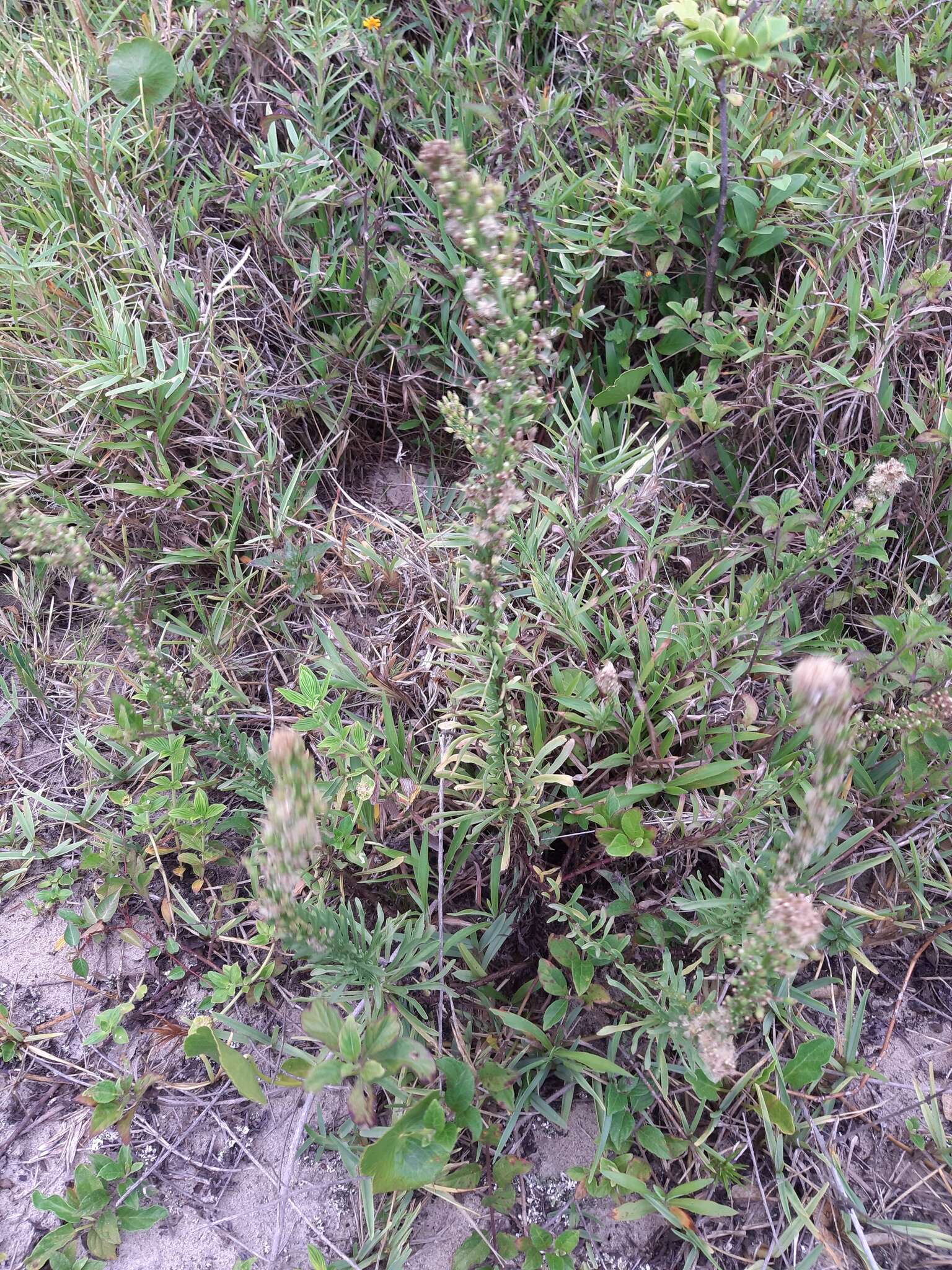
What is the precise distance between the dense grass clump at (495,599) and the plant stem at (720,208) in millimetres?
20

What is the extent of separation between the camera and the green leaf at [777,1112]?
180cm

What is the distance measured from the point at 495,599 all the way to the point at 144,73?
2.58 m

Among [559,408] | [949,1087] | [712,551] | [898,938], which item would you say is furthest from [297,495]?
[949,1087]

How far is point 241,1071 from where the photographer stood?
1741 mm

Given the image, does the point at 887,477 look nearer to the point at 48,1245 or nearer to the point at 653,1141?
the point at 653,1141

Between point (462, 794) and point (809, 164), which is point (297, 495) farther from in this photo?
point (809, 164)

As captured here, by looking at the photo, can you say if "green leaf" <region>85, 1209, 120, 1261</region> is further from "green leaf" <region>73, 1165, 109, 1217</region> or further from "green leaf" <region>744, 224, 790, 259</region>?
"green leaf" <region>744, 224, 790, 259</region>

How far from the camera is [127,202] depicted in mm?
2738

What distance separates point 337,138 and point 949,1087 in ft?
11.2

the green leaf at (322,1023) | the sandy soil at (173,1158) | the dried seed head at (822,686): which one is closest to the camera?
the dried seed head at (822,686)

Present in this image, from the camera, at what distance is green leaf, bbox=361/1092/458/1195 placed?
1.61 m

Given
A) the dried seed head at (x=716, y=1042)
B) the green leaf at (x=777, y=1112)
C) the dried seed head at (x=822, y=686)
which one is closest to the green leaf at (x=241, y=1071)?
the dried seed head at (x=716, y=1042)

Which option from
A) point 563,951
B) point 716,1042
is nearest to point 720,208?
point 563,951

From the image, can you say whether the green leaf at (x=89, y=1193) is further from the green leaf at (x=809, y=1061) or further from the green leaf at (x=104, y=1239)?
the green leaf at (x=809, y=1061)
